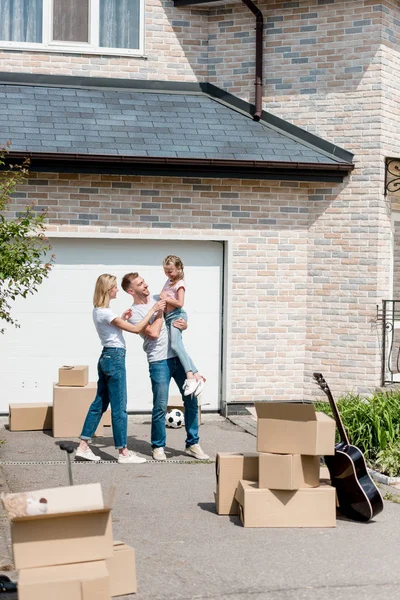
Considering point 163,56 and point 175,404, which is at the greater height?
point 163,56

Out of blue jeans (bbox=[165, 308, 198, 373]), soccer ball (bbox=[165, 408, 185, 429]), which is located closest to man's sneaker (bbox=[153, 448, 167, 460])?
blue jeans (bbox=[165, 308, 198, 373])

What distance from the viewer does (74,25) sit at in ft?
45.9

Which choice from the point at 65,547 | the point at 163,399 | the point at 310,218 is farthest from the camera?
the point at 310,218

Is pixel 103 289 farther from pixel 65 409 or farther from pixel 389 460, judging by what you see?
pixel 389 460

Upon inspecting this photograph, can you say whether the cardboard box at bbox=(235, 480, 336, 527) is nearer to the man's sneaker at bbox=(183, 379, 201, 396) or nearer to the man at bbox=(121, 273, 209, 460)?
the man's sneaker at bbox=(183, 379, 201, 396)

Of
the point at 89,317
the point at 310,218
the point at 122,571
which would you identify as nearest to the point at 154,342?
the point at 89,317

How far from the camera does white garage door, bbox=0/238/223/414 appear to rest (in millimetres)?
12391

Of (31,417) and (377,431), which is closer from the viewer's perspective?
(377,431)

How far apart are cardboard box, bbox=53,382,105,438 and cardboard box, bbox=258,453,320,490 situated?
4.04 m

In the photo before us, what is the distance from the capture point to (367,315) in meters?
12.7

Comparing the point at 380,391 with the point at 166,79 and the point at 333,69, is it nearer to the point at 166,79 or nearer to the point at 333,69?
the point at 333,69

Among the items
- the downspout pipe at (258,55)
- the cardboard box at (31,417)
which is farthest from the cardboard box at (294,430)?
the downspout pipe at (258,55)

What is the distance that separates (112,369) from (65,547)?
4.23m

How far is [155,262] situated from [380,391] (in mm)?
3275
